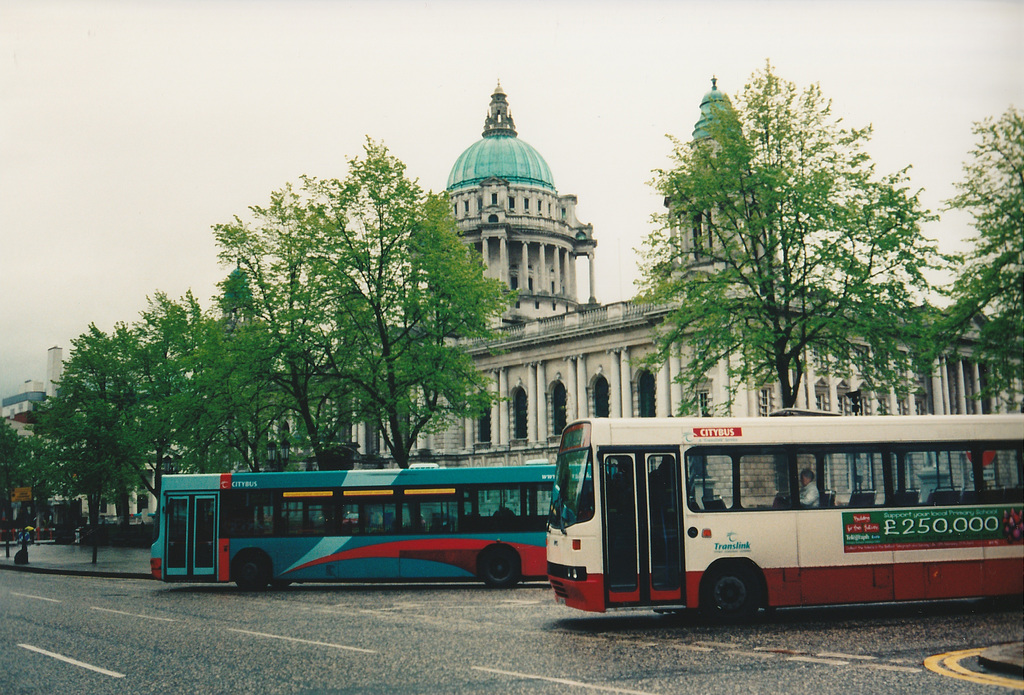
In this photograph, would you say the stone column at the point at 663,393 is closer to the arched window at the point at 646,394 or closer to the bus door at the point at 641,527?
the arched window at the point at 646,394

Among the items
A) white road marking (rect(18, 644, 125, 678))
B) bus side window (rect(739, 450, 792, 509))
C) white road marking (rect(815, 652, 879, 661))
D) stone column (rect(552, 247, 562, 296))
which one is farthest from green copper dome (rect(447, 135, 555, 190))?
white road marking (rect(815, 652, 879, 661))

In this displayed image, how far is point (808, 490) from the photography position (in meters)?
15.4

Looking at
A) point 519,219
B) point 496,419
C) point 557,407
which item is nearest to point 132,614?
point 557,407

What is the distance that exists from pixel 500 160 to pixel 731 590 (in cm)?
9510

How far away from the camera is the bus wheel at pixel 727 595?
49.0 ft

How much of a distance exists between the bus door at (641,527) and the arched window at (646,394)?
156 ft

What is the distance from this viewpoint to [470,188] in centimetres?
10425

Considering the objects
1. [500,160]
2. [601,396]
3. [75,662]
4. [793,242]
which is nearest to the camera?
[75,662]

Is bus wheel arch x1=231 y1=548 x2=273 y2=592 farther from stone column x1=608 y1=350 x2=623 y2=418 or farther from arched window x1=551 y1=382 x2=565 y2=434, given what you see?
arched window x1=551 y1=382 x2=565 y2=434

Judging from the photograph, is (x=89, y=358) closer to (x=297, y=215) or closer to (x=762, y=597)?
(x=297, y=215)

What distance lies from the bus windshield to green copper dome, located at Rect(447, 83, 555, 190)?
296 ft

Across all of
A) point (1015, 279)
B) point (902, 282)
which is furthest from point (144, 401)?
point (1015, 279)

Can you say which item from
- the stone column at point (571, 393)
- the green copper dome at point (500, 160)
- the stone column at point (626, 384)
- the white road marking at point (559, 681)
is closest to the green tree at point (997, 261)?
the white road marking at point (559, 681)

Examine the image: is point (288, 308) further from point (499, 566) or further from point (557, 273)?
point (557, 273)
